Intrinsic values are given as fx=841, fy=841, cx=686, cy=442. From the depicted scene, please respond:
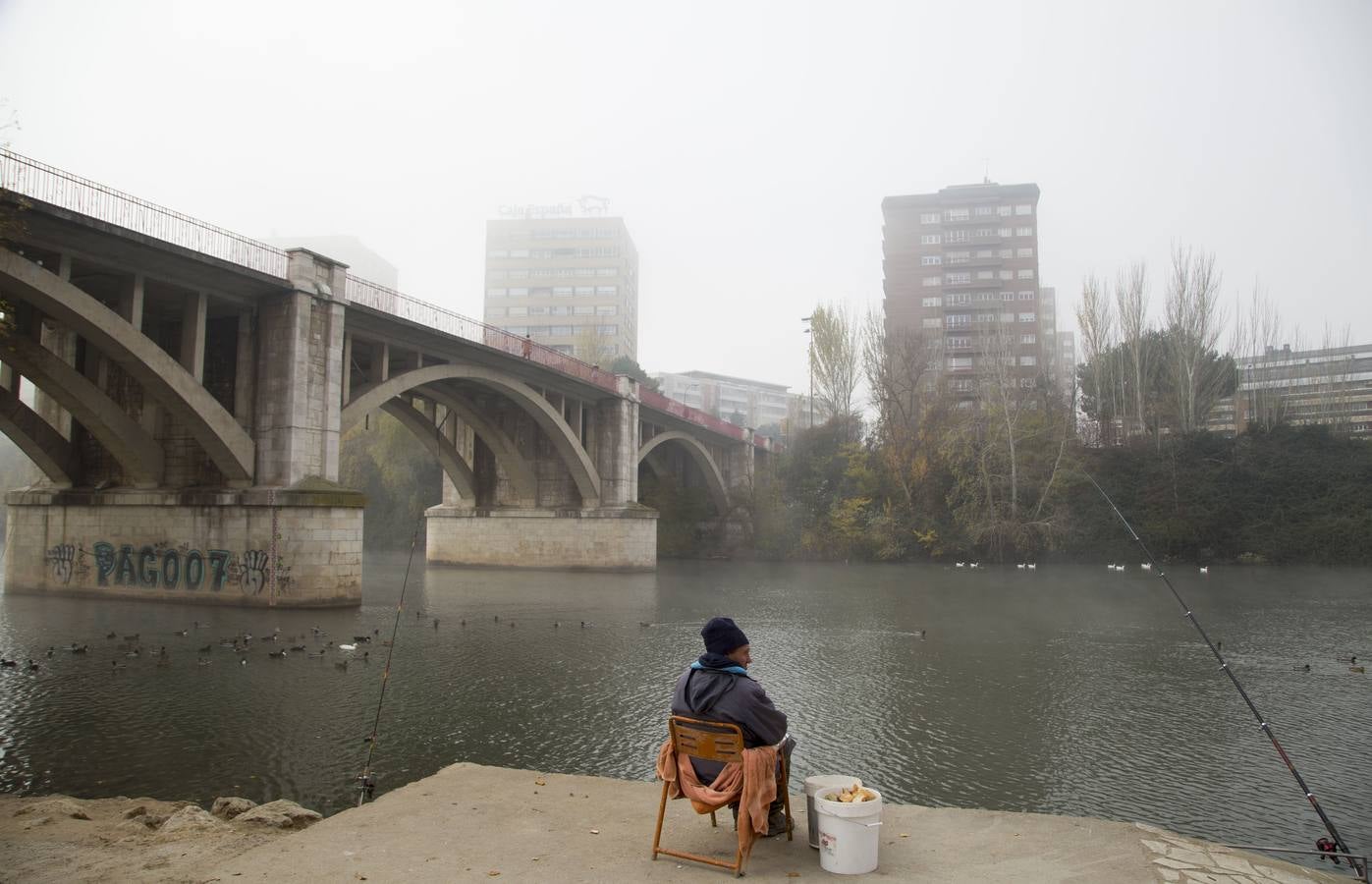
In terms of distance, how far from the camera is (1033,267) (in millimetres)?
85750

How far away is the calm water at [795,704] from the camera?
7.46 meters

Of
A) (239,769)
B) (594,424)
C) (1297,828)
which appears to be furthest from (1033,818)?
(594,424)

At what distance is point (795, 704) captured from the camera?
35.8ft

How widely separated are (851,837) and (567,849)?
1.47 metres

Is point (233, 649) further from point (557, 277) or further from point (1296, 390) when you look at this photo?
point (557, 277)

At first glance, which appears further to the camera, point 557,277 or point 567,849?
point 557,277

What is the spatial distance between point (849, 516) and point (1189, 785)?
136 ft

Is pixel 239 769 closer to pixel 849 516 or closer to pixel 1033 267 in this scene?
pixel 849 516

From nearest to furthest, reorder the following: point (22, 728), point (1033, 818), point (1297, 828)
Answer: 1. point (1033, 818)
2. point (1297, 828)
3. point (22, 728)

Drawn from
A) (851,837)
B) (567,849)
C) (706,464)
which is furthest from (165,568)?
Result: (706,464)

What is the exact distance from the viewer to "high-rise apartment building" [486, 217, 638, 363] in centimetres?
9619

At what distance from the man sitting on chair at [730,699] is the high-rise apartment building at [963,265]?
8190 centimetres

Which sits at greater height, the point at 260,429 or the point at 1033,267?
the point at 1033,267

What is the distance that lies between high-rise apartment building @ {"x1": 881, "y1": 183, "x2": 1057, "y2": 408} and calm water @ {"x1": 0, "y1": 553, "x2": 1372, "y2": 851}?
6591cm
